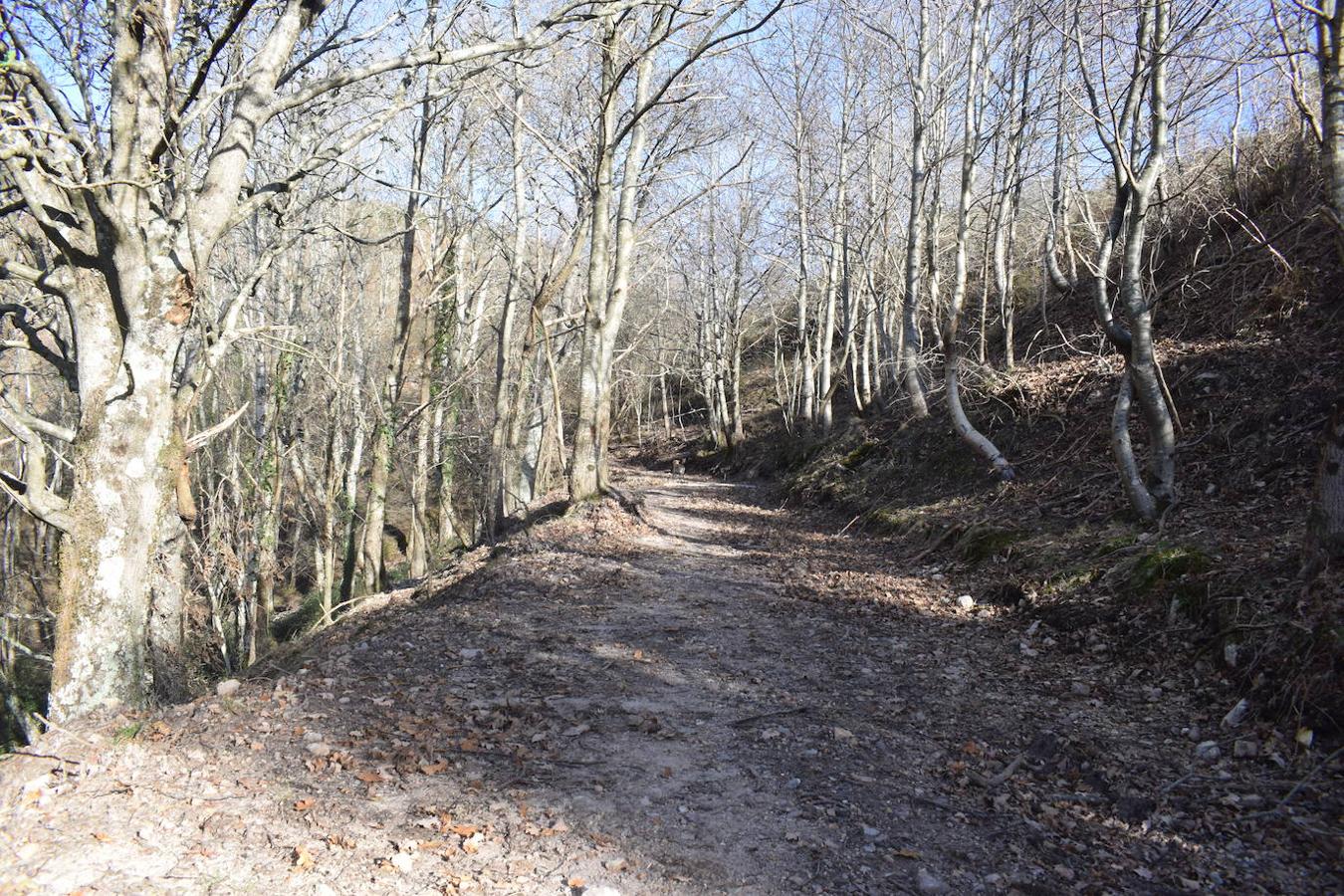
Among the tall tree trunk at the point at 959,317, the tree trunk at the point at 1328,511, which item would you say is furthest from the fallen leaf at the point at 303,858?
the tall tree trunk at the point at 959,317

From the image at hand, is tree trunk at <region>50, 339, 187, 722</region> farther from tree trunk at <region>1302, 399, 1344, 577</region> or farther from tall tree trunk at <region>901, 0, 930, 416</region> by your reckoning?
tall tree trunk at <region>901, 0, 930, 416</region>

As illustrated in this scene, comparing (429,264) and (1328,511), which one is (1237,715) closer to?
(1328,511)

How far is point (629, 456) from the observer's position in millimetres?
33000

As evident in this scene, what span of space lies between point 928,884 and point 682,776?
1.26 m

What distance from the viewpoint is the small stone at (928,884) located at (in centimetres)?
292

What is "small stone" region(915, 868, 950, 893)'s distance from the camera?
292 centimetres

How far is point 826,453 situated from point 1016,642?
416 inches

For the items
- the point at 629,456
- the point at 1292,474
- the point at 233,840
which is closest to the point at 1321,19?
the point at 1292,474

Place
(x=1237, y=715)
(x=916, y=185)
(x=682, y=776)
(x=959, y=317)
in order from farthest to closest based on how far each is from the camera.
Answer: (x=916, y=185) → (x=959, y=317) → (x=1237, y=715) → (x=682, y=776)

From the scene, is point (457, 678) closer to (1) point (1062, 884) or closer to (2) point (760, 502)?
(1) point (1062, 884)

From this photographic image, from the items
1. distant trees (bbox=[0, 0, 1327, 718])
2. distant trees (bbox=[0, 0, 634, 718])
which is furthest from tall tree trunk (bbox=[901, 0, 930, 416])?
distant trees (bbox=[0, 0, 634, 718])

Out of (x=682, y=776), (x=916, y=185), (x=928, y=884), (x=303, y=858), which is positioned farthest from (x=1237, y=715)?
(x=916, y=185)

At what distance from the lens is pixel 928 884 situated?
116 inches

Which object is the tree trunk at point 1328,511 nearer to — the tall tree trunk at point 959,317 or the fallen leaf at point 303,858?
the tall tree trunk at point 959,317
